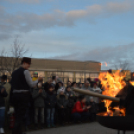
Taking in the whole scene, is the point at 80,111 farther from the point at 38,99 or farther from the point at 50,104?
the point at 38,99

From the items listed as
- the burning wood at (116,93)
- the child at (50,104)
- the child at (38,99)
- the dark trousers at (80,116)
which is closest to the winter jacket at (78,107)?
the dark trousers at (80,116)

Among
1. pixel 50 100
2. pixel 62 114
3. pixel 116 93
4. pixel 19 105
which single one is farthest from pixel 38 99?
pixel 116 93

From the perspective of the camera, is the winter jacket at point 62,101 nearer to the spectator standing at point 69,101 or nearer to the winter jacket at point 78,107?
the spectator standing at point 69,101

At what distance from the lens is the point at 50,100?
9.99 meters

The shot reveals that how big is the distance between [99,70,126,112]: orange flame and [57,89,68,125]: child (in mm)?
4413

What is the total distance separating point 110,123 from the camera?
494 centimetres

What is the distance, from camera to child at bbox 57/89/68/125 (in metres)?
10.4

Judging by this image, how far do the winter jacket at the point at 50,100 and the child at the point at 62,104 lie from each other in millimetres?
373

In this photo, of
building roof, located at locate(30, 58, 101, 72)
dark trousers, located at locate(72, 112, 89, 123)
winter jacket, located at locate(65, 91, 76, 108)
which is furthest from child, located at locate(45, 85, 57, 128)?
building roof, located at locate(30, 58, 101, 72)

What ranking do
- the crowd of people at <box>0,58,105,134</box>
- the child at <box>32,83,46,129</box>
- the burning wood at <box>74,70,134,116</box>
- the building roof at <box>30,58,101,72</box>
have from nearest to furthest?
the burning wood at <box>74,70,134,116</box> → the crowd of people at <box>0,58,105,134</box> → the child at <box>32,83,46,129</box> → the building roof at <box>30,58,101,72</box>

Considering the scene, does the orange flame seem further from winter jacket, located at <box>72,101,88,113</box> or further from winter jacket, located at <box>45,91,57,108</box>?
winter jacket, located at <box>72,101,88,113</box>

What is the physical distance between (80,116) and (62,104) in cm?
102

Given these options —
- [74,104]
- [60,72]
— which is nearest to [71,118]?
[74,104]

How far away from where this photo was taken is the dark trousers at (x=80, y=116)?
35.0ft
